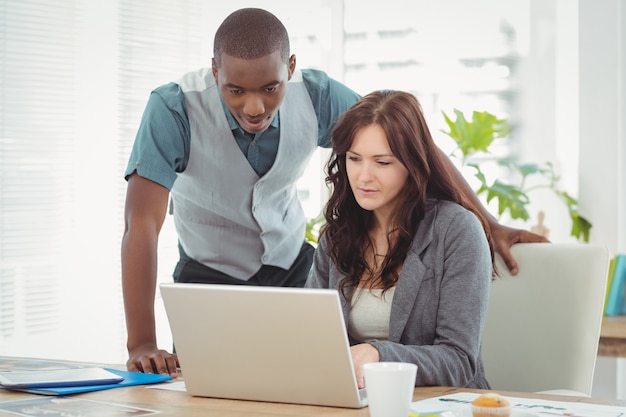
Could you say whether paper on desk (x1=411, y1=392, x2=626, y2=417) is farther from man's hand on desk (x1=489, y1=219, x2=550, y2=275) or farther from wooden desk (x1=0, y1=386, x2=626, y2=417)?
man's hand on desk (x1=489, y1=219, x2=550, y2=275)

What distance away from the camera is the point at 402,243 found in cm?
195

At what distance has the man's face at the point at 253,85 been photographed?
1.98 metres

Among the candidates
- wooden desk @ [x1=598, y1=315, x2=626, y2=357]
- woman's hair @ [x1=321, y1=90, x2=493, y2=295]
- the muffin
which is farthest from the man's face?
wooden desk @ [x1=598, y1=315, x2=626, y2=357]

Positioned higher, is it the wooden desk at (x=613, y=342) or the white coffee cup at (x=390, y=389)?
the white coffee cup at (x=390, y=389)

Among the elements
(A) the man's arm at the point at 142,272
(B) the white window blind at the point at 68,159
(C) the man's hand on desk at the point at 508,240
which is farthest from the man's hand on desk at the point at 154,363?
(B) the white window blind at the point at 68,159

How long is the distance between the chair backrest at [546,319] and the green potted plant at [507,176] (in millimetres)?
1704

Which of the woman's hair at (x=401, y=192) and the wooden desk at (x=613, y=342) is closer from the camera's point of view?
the woman's hair at (x=401, y=192)

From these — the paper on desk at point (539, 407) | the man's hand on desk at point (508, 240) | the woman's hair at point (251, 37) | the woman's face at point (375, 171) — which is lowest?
the paper on desk at point (539, 407)

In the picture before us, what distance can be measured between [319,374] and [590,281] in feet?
2.82

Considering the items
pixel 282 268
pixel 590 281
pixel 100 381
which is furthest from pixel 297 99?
pixel 100 381

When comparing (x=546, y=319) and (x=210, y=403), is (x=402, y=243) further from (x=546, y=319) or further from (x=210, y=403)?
(x=210, y=403)

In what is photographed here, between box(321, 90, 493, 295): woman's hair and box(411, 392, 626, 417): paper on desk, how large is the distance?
54 centimetres

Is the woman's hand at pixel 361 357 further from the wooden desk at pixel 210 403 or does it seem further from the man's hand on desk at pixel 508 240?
the man's hand on desk at pixel 508 240

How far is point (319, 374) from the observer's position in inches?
52.4
